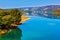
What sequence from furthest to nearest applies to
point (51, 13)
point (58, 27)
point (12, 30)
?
point (51, 13) → point (58, 27) → point (12, 30)

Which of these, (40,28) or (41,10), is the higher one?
(41,10)

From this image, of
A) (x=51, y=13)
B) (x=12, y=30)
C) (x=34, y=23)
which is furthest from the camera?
(x=51, y=13)

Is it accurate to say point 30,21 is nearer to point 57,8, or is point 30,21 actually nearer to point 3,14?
point 57,8

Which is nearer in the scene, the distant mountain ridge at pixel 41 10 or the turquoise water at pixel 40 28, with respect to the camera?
the turquoise water at pixel 40 28

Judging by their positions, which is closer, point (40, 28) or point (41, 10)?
point (40, 28)

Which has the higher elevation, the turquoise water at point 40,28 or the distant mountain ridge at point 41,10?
the distant mountain ridge at point 41,10

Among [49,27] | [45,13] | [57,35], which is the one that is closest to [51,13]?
[45,13]

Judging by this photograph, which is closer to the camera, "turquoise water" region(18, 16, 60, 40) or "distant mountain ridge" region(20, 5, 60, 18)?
"turquoise water" region(18, 16, 60, 40)

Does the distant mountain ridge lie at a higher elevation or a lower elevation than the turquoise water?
higher
